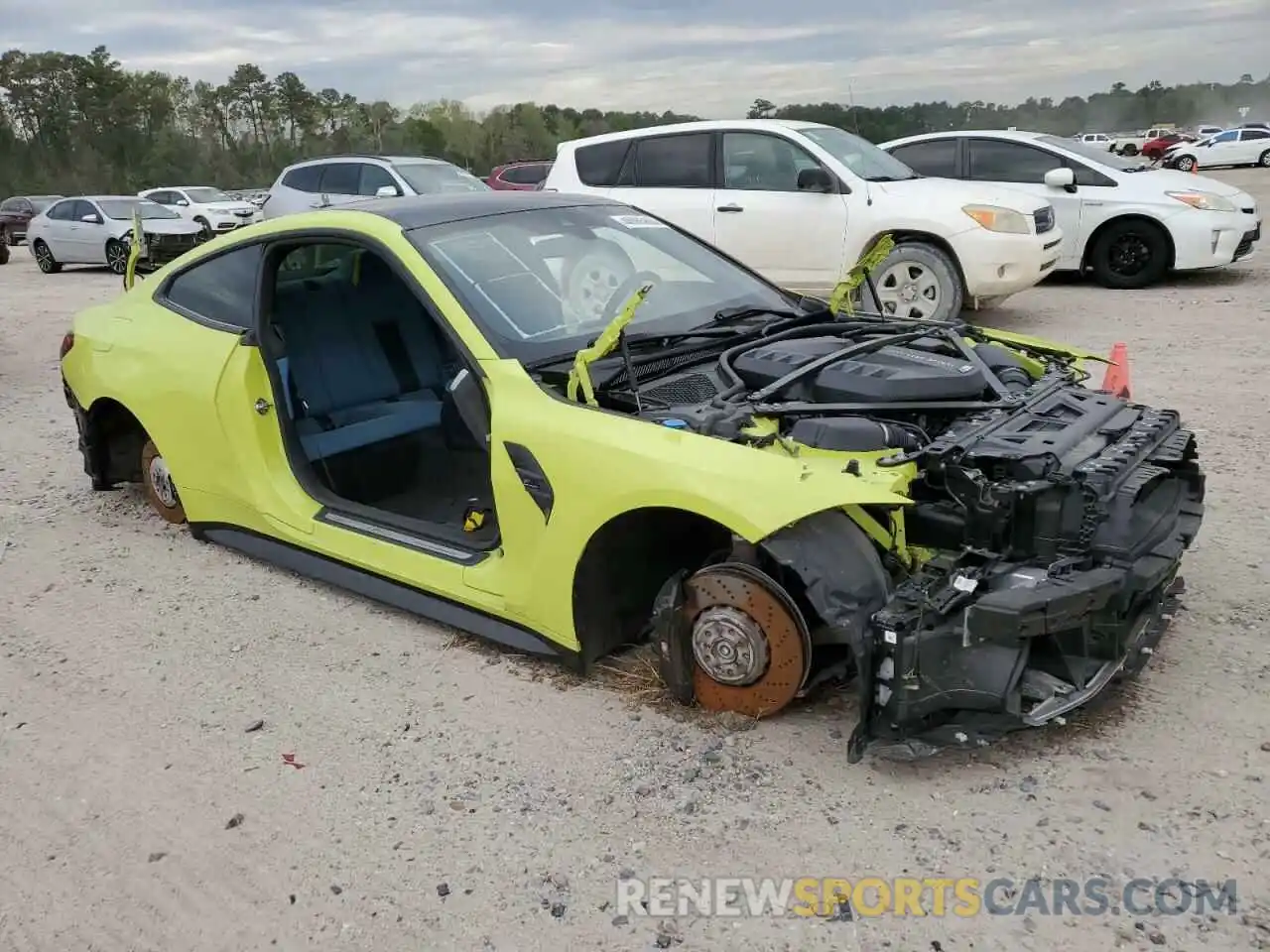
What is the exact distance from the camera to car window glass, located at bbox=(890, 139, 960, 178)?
1122 centimetres

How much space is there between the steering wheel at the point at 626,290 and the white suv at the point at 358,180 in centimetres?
1024

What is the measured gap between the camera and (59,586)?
4688 millimetres

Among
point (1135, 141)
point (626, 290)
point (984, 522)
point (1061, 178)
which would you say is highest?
point (1135, 141)

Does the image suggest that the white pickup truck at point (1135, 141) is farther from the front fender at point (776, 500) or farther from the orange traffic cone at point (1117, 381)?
the front fender at point (776, 500)

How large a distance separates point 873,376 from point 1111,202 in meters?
8.72

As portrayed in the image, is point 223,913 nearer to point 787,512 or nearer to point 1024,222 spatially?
point 787,512

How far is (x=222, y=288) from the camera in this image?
4578 mm

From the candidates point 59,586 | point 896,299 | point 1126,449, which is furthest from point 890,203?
point 59,586

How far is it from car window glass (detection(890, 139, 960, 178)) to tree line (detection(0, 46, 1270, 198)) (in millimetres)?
39200

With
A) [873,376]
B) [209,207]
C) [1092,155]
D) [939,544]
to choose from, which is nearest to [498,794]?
[939,544]

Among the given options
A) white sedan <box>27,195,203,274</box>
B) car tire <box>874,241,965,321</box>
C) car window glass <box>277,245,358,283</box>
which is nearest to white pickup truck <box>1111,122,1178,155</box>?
white sedan <box>27,195,203,274</box>

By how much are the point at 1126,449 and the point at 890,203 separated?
616cm

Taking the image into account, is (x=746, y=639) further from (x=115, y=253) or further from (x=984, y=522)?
(x=115, y=253)

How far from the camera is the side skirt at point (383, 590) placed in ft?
11.5
